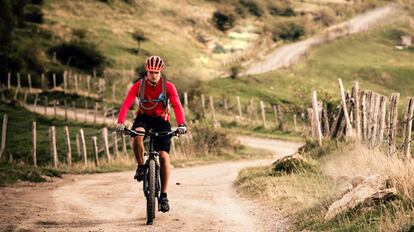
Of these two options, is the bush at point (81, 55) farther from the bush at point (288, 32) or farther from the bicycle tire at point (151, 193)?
the bicycle tire at point (151, 193)

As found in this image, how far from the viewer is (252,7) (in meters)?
106

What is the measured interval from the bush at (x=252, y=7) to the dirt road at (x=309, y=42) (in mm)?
12487

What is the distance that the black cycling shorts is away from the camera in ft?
37.6

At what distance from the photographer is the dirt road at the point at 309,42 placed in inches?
2822

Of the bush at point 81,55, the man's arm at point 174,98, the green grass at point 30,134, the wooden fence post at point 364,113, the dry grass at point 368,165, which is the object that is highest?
the bush at point 81,55

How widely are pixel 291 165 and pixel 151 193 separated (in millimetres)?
6557

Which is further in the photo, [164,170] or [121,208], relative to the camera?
[121,208]

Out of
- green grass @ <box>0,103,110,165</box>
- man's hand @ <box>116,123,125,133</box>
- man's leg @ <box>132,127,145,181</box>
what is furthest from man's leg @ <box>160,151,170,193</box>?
green grass @ <box>0,103,110,165</box>

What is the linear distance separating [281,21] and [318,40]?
49.3 feet

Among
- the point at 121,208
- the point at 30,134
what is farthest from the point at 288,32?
the point at 121,208

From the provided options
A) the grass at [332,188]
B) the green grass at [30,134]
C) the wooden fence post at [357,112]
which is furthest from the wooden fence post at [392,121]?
A: the green grass at [30,134]

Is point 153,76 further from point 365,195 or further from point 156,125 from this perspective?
point 365,195

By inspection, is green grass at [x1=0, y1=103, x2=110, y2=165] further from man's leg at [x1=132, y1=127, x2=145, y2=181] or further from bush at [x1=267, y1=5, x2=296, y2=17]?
bush at [x1=267, y1=5, x2=296, y2=17]

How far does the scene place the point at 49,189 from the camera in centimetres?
1773
